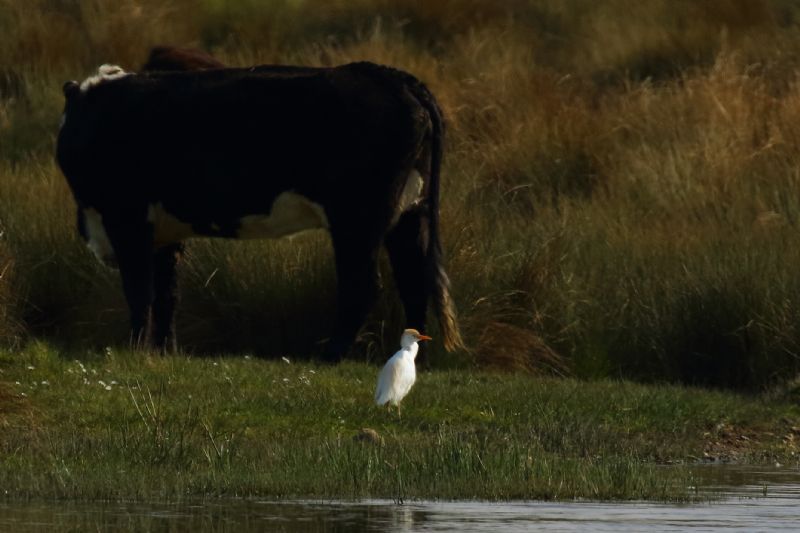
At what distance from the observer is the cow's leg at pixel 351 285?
598 inches

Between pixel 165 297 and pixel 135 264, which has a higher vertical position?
pixel 135 264

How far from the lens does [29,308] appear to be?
56.6 feet

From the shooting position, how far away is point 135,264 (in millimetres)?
15586

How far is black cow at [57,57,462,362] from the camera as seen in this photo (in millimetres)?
15172

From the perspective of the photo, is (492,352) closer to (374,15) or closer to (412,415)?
(412,415)

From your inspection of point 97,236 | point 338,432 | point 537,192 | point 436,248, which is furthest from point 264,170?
point 537,192

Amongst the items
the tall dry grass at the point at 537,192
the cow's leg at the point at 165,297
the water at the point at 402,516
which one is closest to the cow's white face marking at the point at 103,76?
the cow's leg at the point at 165,297

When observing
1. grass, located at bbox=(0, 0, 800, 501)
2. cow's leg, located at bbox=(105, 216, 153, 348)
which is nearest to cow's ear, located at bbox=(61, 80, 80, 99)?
cow's leg, located at bbox=(105, 216, 153, 348)

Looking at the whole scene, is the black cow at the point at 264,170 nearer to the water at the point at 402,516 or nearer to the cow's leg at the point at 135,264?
the cow's leg at the point at 135,264

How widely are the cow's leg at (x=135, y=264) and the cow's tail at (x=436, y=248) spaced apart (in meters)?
2.13

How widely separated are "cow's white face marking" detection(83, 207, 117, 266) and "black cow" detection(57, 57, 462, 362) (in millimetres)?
11

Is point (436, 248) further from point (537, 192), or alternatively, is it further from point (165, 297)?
point (537, 192)

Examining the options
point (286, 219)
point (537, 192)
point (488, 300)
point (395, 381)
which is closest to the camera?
point (395, 381)

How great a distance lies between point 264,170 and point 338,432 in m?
3.82
